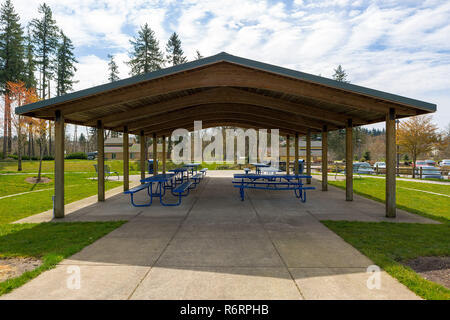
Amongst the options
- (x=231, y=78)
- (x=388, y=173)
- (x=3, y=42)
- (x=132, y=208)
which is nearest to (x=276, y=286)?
(x=231, y=78)

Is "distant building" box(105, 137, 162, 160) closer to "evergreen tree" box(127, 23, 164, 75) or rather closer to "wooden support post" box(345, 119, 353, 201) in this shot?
"evergreen tree" box(127, 23, 164, 75)

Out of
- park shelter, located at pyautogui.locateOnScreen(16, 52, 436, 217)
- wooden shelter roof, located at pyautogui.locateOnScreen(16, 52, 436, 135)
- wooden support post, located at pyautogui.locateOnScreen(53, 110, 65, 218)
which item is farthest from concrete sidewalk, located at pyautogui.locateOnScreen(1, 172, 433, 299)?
wooden shelter roof, located at pyautogui.locateOnScreen(16, 52, 436, 135)

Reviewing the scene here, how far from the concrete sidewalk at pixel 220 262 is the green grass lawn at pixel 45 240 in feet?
0.60

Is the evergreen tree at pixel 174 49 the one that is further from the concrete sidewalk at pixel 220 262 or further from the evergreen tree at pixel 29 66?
the concrete sidewalk at pixel 220 262

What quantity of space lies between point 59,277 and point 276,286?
2.83 meters

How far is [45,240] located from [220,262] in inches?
142

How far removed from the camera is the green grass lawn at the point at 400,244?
322 centimetres

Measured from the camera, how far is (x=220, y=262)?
393 centimetres

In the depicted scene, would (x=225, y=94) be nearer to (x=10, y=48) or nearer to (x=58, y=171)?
(x=58, y=171)

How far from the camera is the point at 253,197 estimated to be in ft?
33.8

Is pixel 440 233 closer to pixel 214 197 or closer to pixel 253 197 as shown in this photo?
pixel 253 197

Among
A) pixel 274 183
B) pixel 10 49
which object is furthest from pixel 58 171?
pixel 10 49

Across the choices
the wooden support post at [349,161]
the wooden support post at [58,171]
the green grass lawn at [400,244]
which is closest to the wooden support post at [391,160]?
the green grass lawn at [400,244]

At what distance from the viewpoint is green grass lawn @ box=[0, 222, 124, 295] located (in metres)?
3.76
